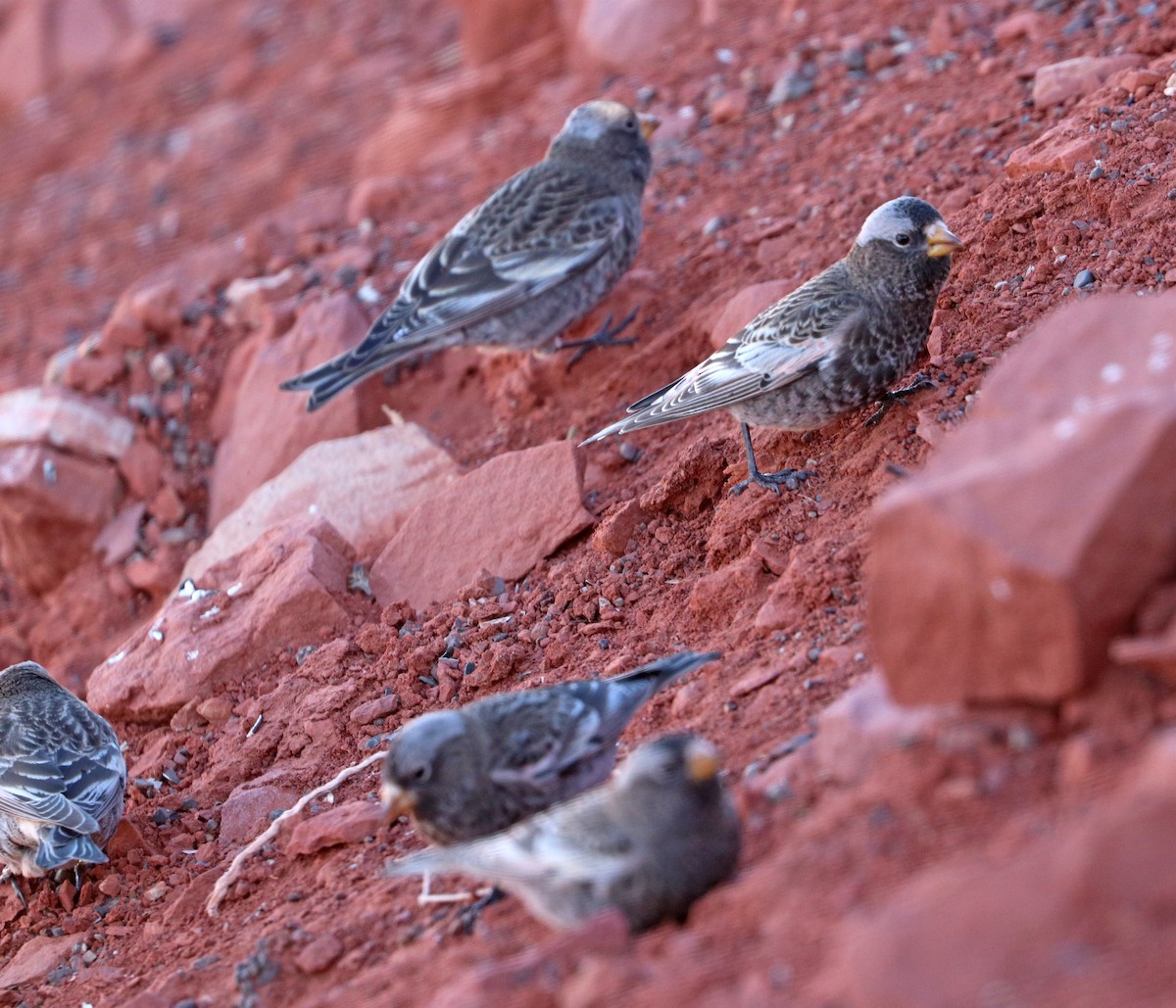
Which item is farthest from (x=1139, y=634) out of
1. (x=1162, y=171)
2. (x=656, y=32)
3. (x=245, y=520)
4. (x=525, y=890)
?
(x=656, y=32)

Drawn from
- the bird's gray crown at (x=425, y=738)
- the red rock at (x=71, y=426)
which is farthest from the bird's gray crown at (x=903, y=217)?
the red rock at (x=71, y=426)

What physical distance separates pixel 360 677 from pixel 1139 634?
3.22m

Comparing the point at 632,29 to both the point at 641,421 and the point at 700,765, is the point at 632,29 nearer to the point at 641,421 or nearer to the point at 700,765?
the point at 641,421

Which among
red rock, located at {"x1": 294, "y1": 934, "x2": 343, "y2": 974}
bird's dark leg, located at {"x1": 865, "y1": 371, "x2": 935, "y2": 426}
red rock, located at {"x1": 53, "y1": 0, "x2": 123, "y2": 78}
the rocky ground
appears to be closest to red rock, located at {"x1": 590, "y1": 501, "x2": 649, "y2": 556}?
the rocky ground

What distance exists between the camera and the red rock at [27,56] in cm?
1440

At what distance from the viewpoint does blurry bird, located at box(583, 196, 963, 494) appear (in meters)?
5.07

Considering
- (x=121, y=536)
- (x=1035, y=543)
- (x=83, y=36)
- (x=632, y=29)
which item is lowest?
(x=121, y=536)

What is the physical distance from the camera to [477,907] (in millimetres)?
3752

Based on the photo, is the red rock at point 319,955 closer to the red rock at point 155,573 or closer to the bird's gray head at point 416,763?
the bird's gray head at point 416,763

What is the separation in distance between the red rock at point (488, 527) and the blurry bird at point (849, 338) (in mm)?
807

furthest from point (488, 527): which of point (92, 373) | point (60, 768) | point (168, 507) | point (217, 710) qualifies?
point (92, 373)

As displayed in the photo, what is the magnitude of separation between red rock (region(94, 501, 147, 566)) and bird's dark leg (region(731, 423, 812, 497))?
3.99 metres

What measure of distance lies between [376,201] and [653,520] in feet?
14.6

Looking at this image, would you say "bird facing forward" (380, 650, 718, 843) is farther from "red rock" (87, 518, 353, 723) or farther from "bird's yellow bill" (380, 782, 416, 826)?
"red rock" (87, 518, 353, 723)
